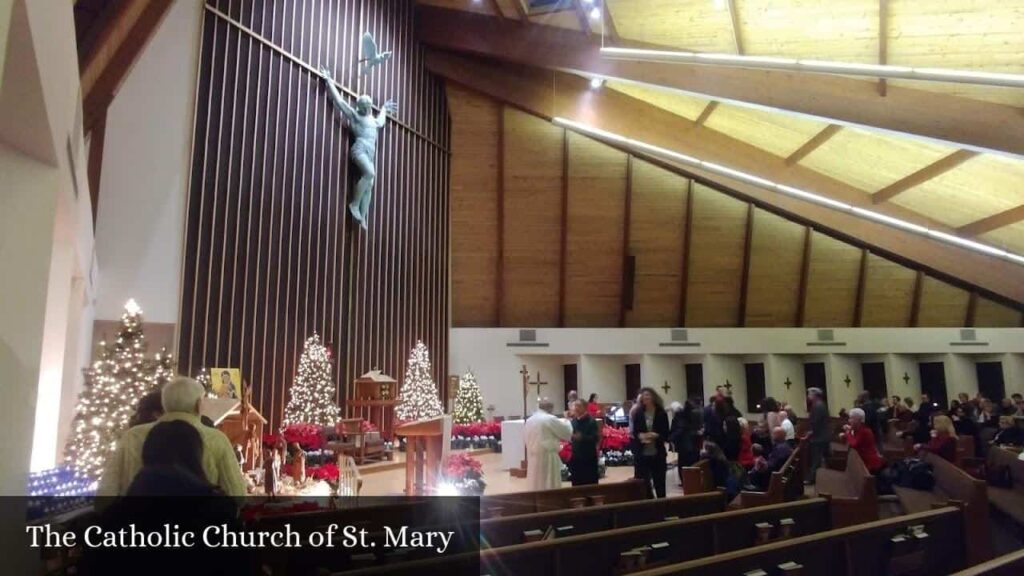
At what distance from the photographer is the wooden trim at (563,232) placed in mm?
12664

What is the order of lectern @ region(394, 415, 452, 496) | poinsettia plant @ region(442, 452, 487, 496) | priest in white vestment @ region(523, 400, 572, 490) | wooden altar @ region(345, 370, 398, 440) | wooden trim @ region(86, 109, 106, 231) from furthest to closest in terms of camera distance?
wooden altar @ region(345, 370, 398, 440) < wooden trim @ region(86, 109, 106, 231) < poinsettia plant @ region(442, 452, 487, 496) < priest in white vestment @ region(523, 400, 572, 490) < lectern @ region(394, 415, 452, 496)

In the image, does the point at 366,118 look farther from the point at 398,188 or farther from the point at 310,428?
the point at 310,428

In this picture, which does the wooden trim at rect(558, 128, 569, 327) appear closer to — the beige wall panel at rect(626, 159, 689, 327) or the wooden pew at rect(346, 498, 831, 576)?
the beige wall panel at rect(626, 159, 689, 327)

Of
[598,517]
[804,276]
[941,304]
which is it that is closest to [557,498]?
[598,517]

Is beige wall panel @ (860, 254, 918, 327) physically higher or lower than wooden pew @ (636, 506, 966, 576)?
higher

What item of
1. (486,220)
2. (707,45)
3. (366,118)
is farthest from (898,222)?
(366,118)

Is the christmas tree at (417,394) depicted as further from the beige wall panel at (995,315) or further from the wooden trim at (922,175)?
the beige wall panel at (995,315)

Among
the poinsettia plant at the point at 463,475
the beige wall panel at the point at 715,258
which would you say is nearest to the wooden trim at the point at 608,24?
the beige wall panel at the point at 715,258

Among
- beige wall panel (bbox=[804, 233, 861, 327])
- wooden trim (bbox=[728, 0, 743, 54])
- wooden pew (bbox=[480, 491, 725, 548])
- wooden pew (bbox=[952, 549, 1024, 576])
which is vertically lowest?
wooden pew (bbox=[480, 491, 725, 548])

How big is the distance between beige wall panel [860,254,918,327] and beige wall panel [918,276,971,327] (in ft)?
0.91

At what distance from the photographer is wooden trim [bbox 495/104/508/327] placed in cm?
1259

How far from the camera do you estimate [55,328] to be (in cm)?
483

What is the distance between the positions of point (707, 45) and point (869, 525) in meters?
5.69

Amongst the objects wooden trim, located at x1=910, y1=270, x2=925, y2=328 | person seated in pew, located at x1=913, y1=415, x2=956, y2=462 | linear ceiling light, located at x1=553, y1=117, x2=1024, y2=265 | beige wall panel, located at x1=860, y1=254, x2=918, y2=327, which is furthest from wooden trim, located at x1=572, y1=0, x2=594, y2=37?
wooden trim, located at x1=910, y1=270, x2=925, y2=328
